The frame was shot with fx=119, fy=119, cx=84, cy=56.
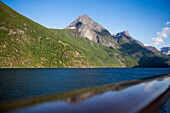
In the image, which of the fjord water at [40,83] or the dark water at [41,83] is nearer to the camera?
the dark water at [41,83]

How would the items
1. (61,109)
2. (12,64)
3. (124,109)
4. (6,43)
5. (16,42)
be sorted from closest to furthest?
1. (61,109)
2. (124,109)
3. (12,64)
4. (6,43)
5. (16,42)

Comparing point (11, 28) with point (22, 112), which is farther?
point (11, 28)

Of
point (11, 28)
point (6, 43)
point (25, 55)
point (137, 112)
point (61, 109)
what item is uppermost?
point (11, 28)

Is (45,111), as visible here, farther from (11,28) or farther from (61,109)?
(11,28)

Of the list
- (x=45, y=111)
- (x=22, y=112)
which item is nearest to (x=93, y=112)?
(x=45, y=111)

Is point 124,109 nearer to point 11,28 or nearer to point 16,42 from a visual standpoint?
point 16,42

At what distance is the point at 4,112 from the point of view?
509 inches

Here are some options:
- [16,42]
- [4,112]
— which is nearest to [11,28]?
[16,42]

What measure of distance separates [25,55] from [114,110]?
182 meters

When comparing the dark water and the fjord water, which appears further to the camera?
the fjord water

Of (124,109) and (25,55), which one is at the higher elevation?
(25,55)

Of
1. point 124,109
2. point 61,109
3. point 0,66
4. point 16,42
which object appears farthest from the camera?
point 16,42

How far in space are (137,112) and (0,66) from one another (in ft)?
513

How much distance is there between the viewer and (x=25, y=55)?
566 ft
